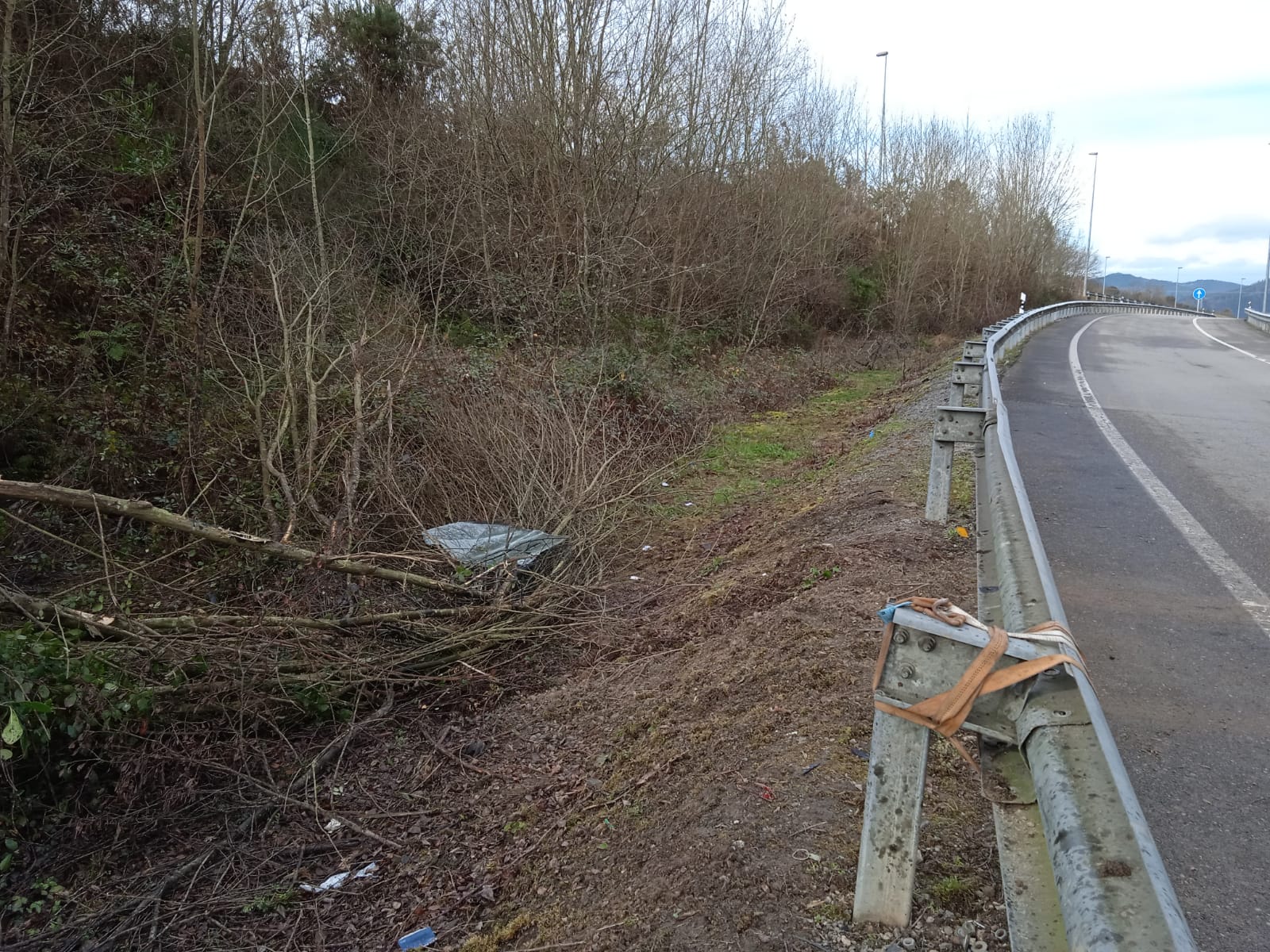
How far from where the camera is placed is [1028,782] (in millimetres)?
1664

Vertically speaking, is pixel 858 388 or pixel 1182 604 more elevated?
pixel 858 388

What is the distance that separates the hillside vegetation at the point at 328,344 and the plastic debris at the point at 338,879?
644mm

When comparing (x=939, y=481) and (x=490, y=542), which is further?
(x=490, y=542)

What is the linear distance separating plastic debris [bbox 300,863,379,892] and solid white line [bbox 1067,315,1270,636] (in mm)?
4333

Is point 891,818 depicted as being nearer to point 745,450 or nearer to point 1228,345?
point 745,450

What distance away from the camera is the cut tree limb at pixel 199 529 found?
16.5 feet

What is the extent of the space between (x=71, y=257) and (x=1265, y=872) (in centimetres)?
1178

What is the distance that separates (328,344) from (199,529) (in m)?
4.26

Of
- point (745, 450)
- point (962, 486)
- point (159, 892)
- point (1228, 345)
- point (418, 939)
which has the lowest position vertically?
point (159, 892)

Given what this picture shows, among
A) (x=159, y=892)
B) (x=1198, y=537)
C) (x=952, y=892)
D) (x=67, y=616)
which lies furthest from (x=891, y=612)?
(x=1198, y=537)

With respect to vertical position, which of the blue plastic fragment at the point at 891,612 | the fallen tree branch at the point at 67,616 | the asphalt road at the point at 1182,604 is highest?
the blue plastic fragment at the point at 891,612

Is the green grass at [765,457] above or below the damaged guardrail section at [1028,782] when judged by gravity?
below

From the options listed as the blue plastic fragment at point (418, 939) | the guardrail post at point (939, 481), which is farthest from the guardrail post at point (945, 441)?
the blue plastic fragment at point (418, 939)

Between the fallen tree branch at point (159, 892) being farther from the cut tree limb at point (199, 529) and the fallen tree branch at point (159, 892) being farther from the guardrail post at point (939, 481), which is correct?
the guardrail post at point (939, 481)
